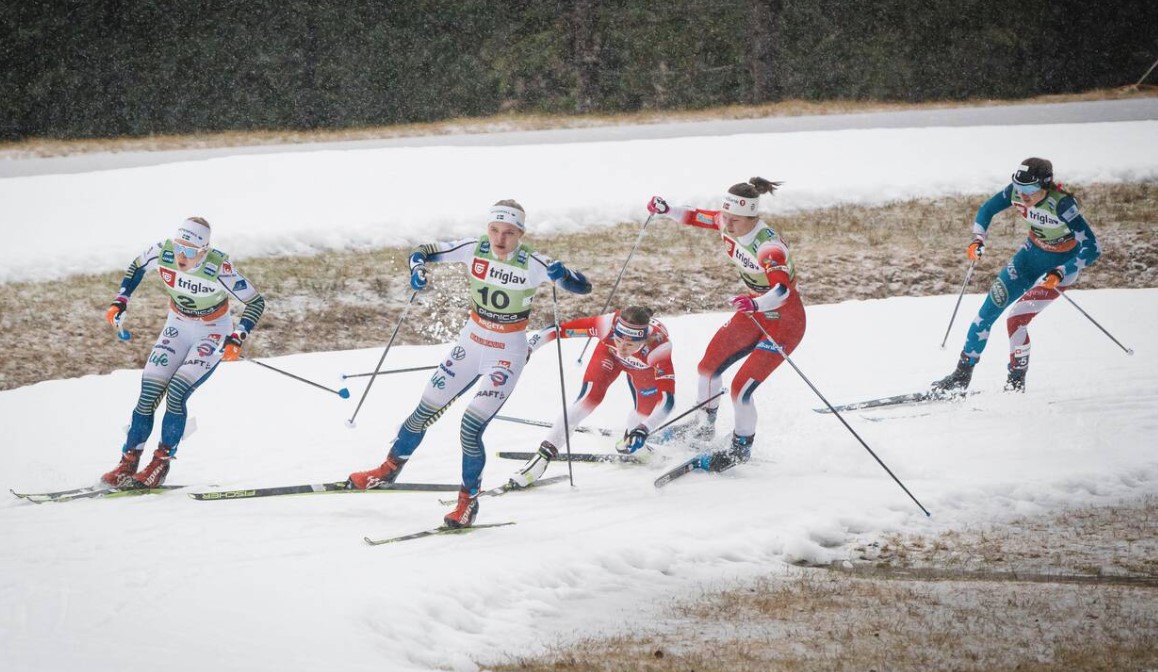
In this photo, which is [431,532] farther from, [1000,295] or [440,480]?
[1000,295]

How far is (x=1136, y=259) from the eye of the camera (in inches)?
647

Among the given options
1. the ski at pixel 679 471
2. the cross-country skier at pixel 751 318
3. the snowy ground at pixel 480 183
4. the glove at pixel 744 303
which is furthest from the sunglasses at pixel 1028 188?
the snowy ground at pixel 480 183

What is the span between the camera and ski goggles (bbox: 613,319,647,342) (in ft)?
32.1

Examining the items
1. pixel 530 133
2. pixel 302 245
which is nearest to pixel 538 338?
pixel 302 245

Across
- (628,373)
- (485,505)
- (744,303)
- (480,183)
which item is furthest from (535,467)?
(480,183)

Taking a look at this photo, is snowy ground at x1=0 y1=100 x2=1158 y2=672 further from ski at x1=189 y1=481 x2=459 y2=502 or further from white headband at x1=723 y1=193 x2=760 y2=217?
white headband at x1=723 y1=193 x2=760 y2=217

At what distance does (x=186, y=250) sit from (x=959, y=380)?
815 cm

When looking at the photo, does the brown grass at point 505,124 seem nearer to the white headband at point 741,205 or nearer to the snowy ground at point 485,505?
the snowy ground at point 485,505

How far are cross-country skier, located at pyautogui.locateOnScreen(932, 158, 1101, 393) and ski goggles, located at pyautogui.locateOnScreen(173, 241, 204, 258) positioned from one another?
7.88 metres

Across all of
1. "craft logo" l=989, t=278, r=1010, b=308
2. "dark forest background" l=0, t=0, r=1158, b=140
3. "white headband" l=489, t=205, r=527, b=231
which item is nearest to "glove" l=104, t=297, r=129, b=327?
"white headband" l=489, t=205, r=527, b=231

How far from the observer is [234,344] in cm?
918

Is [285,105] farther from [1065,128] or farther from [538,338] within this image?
[538,338]

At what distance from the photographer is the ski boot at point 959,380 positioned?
11.8 metres

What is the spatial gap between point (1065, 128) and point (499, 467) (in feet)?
56.1
